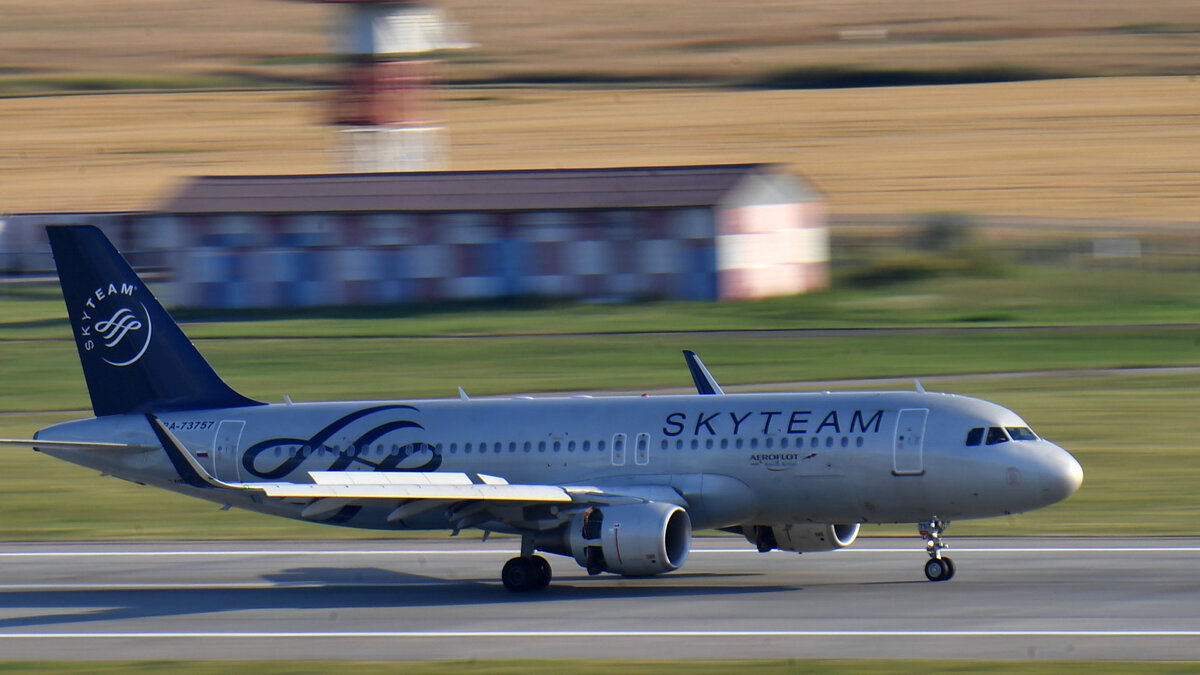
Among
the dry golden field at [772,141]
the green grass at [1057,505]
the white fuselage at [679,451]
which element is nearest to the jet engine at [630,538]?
the white fuselage at [679,451]

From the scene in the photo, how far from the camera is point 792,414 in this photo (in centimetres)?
3247

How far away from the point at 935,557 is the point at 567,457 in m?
7.39

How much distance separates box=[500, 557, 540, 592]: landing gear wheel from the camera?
32031 mm

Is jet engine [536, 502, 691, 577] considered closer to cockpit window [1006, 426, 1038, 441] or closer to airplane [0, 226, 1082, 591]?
airplane [0, 226, 1082, 591]

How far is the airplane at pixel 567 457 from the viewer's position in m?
30.9

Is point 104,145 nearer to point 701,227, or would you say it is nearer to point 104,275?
point 701,227

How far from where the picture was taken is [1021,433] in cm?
3145

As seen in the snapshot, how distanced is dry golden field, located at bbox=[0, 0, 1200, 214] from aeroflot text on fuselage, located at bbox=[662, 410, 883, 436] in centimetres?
7399

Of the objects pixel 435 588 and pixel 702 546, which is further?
pixel 702 546

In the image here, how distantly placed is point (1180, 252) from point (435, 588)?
72164 mm

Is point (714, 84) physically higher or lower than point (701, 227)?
higher

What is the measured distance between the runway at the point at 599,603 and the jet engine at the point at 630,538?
69 centimetres

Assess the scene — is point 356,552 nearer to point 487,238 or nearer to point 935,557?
point 935,557

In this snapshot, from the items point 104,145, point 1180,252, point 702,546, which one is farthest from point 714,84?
point 702,546
